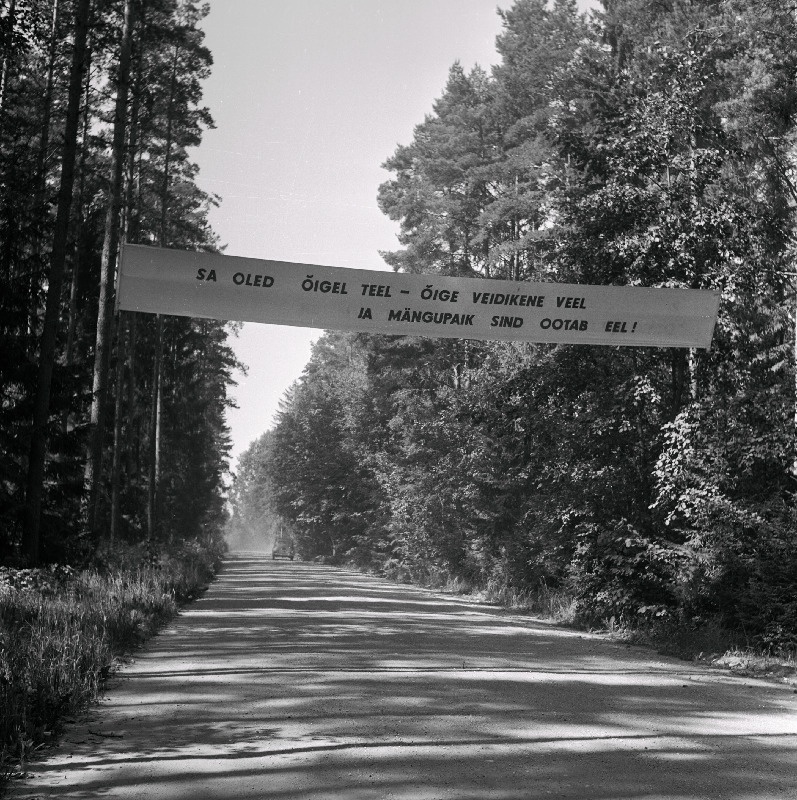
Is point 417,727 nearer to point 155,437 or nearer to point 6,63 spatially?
point 6,63

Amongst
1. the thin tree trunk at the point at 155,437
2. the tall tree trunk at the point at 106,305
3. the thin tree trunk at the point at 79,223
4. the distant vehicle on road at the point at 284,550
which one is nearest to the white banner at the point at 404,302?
the tall tree trunk at the point at 106,305

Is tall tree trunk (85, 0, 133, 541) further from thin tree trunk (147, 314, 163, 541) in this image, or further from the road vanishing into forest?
thin tree trunk (147, 314, 163, 541)

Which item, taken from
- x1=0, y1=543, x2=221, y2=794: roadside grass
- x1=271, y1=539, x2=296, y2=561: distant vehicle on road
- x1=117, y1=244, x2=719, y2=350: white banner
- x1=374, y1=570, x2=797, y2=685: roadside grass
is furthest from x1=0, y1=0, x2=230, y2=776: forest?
x1=271, y1=539, x2=296, y2=561: distant vehicle on road

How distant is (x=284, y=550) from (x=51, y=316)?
67396mm

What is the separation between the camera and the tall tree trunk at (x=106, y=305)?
22.7 m

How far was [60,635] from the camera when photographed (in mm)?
10797

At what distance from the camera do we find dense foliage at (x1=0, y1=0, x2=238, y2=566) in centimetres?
1797

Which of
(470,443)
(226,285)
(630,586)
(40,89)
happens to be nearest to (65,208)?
(226,285)

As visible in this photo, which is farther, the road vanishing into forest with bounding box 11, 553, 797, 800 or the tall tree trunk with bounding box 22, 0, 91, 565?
the tall tree trunk with bounding box 22, 0, 91, 565

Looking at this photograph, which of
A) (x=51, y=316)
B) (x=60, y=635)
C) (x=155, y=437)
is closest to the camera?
(x=60, y=635)

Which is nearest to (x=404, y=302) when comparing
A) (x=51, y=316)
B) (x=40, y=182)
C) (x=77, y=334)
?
(x=51, y=316)

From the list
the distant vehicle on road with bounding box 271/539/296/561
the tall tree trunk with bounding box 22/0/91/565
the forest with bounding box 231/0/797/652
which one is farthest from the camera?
the distant vehicle on road with bounding box 271/539/296/561

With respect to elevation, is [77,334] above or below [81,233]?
below

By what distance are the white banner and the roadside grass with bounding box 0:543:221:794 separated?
413 cm
